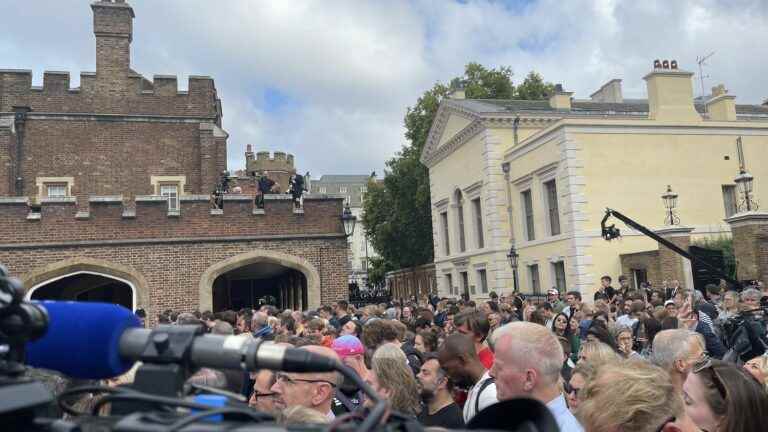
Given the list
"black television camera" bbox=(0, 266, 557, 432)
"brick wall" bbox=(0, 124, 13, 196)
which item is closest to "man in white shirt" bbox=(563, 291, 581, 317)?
"black television camera" bbox=(0, 266, 557, 432)

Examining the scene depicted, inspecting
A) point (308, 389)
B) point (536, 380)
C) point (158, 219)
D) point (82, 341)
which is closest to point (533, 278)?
point (158, 219)

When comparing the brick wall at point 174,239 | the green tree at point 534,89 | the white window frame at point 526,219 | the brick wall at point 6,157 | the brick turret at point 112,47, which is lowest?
the brick wall at point 174,239

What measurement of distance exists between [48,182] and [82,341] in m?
23.0

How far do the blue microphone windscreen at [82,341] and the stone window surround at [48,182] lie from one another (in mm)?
22596

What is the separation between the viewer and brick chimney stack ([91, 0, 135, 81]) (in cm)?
2131

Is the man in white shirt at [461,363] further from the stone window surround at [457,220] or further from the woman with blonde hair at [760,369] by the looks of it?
the stone window surround at [457,220]

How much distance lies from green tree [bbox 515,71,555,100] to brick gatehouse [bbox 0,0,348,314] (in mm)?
22592

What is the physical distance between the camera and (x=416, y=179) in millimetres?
39469

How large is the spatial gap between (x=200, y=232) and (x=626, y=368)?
1457 cm

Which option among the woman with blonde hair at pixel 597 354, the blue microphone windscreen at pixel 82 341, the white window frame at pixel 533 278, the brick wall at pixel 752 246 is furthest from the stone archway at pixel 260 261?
the blue microphone windscreen at pixel 82 341

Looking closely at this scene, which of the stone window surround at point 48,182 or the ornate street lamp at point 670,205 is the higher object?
the stone window surround at point 48,182

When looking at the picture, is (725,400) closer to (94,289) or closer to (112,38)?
(94,289)

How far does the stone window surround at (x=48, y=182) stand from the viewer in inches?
835

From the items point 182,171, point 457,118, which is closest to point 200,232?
point 182,171
